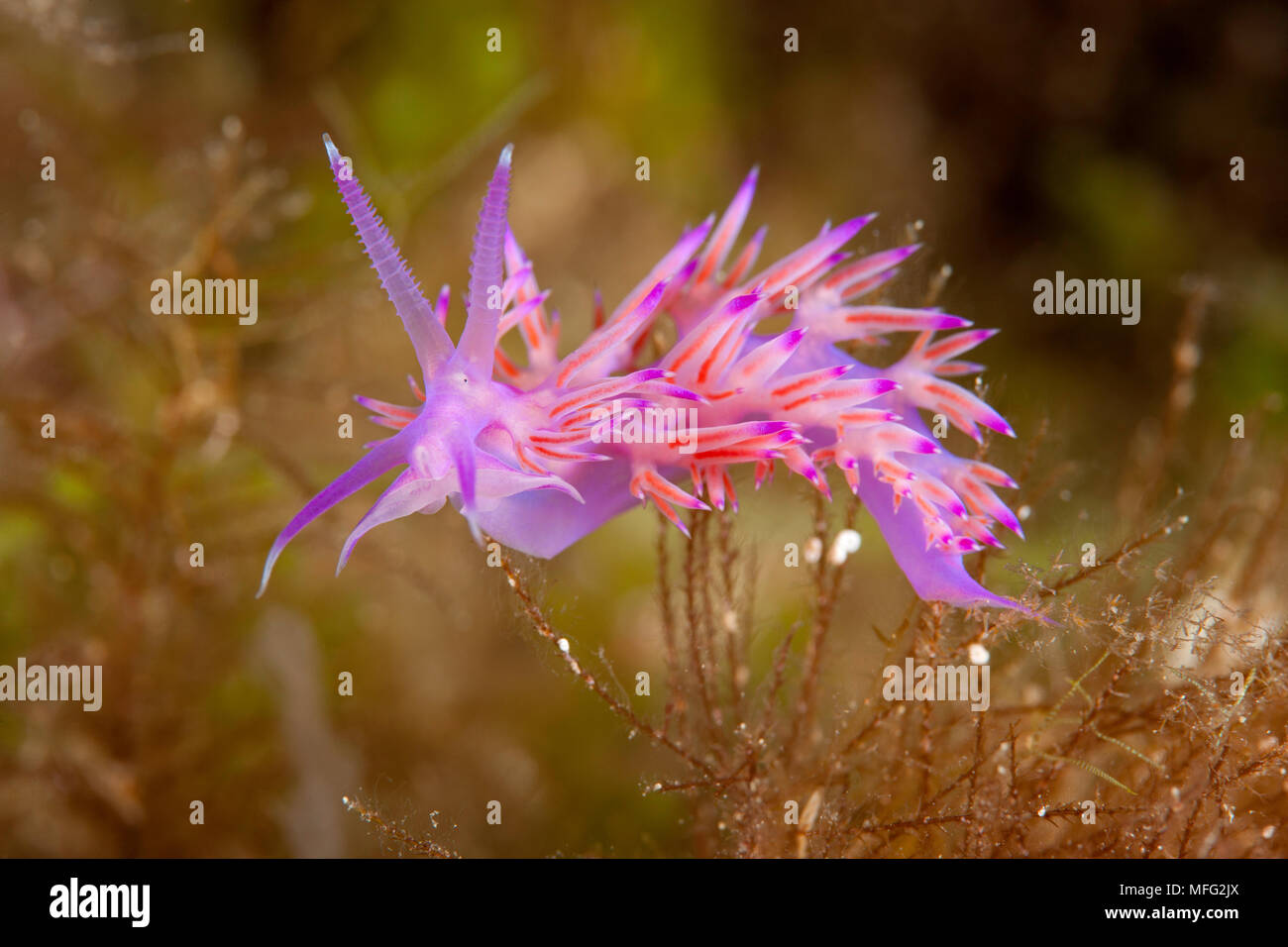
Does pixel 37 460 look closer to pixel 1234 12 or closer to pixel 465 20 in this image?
pixel 465 20

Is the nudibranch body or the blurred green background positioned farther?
the blurred green background

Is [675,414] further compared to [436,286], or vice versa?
[436,286]

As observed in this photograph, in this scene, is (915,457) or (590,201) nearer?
(915,457)

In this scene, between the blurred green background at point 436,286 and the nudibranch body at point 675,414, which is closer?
the nudibranch body at point 675,414

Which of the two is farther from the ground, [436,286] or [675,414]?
[436,286]

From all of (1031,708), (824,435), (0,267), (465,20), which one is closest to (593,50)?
(465,20)
